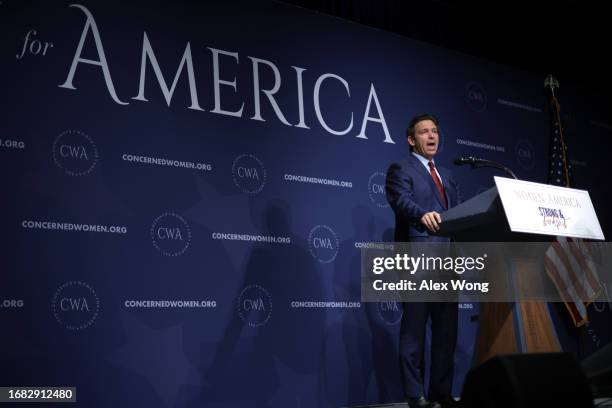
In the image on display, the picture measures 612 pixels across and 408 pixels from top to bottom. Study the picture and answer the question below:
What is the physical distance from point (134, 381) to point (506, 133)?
142 inches

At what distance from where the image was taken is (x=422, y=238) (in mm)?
3432

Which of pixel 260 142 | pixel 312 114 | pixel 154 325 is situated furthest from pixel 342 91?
pixel 154 325

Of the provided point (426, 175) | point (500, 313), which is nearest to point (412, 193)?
point (426, 175)

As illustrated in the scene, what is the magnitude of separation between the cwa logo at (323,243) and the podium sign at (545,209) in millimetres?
1869

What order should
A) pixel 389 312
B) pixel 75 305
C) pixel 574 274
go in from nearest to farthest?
pixel 75 305
pixel 389 312
pixel 574 274

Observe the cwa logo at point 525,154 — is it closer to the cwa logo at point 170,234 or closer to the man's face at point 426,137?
the man's face at point 426,137

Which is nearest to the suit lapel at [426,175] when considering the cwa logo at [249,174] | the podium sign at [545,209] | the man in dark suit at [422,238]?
the man in dark suit at [422,238]

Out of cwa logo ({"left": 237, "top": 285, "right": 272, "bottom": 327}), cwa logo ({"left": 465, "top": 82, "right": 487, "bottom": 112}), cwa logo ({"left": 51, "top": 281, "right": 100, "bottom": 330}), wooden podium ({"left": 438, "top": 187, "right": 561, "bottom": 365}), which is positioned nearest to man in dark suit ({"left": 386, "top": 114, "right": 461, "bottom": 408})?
wooden podium ({"left": 438, "top": 187, "right": 561, "bottom": 365})

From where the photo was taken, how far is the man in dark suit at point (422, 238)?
3250 mm

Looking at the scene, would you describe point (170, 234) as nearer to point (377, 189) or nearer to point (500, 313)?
point (377, 189)

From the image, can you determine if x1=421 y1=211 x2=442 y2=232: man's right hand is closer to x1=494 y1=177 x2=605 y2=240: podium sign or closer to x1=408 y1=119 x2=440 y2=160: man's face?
x1=494 y1=177 x2=605 y2=240: podium sign

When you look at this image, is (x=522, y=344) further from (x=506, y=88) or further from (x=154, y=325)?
(x=506, y=88)

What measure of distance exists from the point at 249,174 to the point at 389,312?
138 cm

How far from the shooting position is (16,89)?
133 inches
